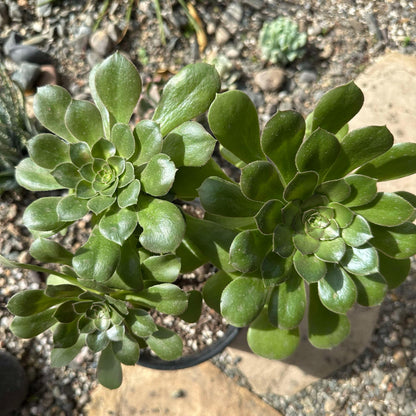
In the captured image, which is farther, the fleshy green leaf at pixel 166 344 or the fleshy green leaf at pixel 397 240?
the fleshy green leaf at pixel 166 344

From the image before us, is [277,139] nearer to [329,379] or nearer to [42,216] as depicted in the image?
[42,216]

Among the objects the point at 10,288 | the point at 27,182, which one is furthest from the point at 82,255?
the point at 10,288

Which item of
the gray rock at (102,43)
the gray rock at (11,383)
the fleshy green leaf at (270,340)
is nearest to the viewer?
the fleshy green leaf at (270,340)

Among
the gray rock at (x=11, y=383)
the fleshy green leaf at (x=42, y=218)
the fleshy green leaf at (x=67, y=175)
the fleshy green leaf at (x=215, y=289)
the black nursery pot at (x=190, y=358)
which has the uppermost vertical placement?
the fleshy green leaf at (x=67, y=175)

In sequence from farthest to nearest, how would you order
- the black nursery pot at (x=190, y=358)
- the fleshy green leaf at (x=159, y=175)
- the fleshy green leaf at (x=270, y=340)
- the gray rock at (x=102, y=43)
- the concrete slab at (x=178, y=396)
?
1. the gray rock at (x=102, y=43)
2. the concrete slab at (x=178, y=396)
3. the black nursery pot at (x=190, y=358)
4. the fleshy green leaf at (x=270, y=340)
5. the fleshy green leaf at (x=159, y=175)

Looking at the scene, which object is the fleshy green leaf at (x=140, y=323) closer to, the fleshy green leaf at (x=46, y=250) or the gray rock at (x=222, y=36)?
the fleshy green leaf at (x=46, y=250)

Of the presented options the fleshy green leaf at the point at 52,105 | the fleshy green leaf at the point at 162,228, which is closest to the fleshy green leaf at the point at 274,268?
the fleshy green leaf at the point at 162,228
